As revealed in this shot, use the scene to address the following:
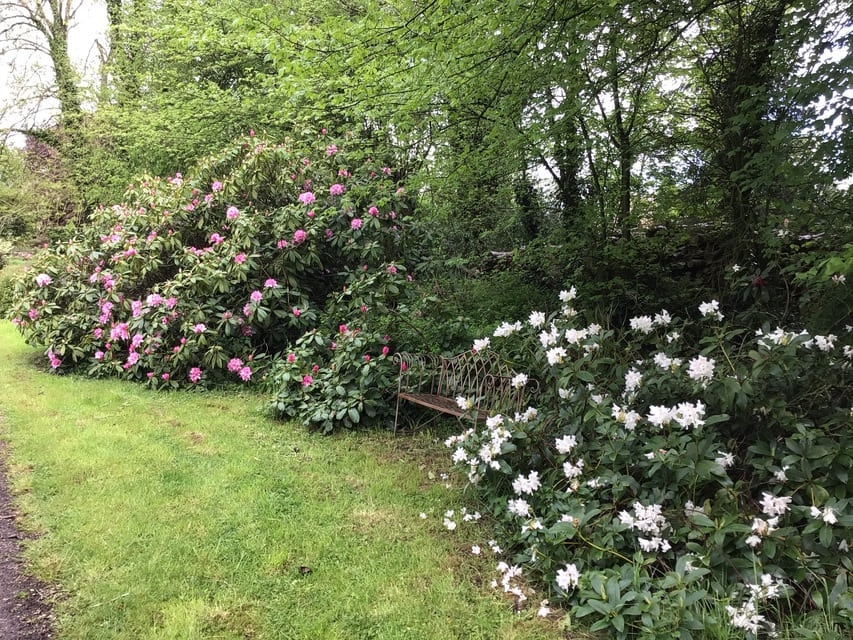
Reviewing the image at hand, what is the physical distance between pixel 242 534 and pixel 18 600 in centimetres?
92

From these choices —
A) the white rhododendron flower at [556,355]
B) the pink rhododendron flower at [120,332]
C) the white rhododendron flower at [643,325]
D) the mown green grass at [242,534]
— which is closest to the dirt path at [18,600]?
the mown green grass at [242,534]

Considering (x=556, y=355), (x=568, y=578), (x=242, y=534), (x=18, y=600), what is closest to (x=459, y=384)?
(x=556, y=355)

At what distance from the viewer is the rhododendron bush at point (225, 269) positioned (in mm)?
5340

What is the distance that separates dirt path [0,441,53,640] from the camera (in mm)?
1873

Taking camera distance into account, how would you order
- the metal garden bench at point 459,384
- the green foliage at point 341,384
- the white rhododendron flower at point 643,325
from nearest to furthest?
the white rhododendron flower at point 643,325
the metal garden bench at point 459,384
the green foliage at point 341,384

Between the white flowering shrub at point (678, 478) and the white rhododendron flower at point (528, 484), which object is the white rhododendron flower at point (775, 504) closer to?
the white flowering shrub at point (678, 478)

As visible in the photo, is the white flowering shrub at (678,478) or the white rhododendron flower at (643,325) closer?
the white flowering shrub at (678,478)

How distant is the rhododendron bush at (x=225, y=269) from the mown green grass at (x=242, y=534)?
1.30m

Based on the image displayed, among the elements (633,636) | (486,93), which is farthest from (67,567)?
(486,93)

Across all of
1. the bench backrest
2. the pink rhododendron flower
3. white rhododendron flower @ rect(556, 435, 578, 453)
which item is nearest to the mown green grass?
the bench backrest

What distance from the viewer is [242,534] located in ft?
8.45

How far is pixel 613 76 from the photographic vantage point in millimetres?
3650

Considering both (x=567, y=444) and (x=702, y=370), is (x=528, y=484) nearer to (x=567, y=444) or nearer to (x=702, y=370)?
(x=567, y=444)

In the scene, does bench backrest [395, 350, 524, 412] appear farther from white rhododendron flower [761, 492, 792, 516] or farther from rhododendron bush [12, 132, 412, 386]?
white rhododendron flower [761, 492, 792, 516]
